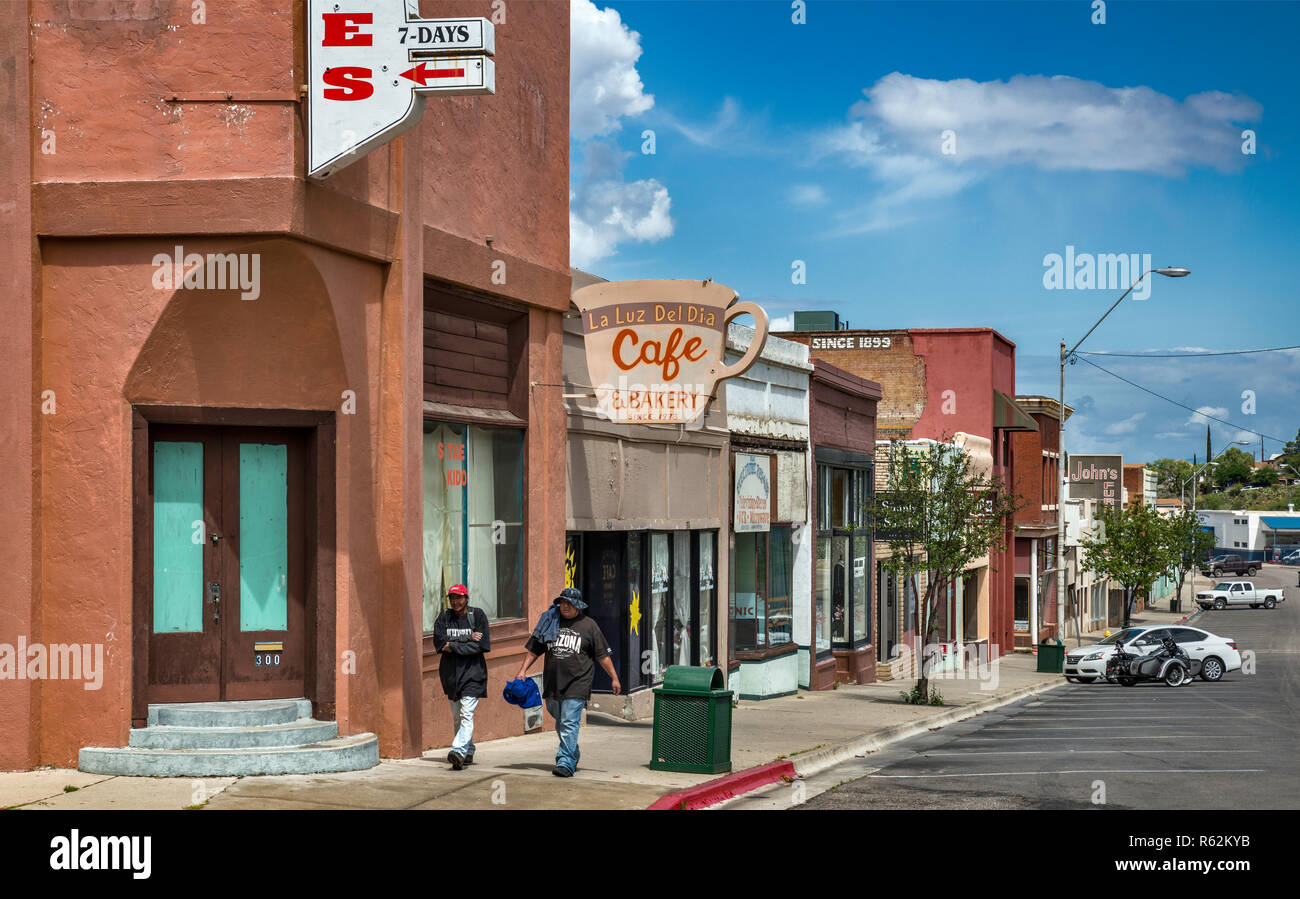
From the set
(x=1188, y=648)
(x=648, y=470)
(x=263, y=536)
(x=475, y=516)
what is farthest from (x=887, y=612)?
(x=263, y=536)

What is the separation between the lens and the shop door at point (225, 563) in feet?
40.0

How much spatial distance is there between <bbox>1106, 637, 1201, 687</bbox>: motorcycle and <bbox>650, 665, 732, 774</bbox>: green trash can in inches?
849

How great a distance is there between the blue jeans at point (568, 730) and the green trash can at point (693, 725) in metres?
1.02

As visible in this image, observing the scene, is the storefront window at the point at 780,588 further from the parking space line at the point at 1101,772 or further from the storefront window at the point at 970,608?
the storefront window at the point at 970,608

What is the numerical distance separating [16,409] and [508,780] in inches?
216

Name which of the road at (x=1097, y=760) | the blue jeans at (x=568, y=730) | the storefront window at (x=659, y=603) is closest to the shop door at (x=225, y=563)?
the blue jeans at (x=568, y=730)

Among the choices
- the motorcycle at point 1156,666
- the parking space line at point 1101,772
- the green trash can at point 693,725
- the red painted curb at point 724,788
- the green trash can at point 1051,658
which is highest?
the green trash can at point 693,725

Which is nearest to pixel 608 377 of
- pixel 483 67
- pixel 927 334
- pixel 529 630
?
pixel 529 630

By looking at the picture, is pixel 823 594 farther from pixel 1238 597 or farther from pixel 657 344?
pixel 1238 597

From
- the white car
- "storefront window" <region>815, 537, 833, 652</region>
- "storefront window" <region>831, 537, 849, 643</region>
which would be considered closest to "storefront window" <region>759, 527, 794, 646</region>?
"storefront window" <region>815, 537, 833, 652</region>

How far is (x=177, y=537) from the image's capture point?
12.2m

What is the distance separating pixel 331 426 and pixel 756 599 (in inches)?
522

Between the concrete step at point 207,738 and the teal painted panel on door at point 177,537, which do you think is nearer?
the concrete step at point 207,738

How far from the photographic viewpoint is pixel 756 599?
24.6m
